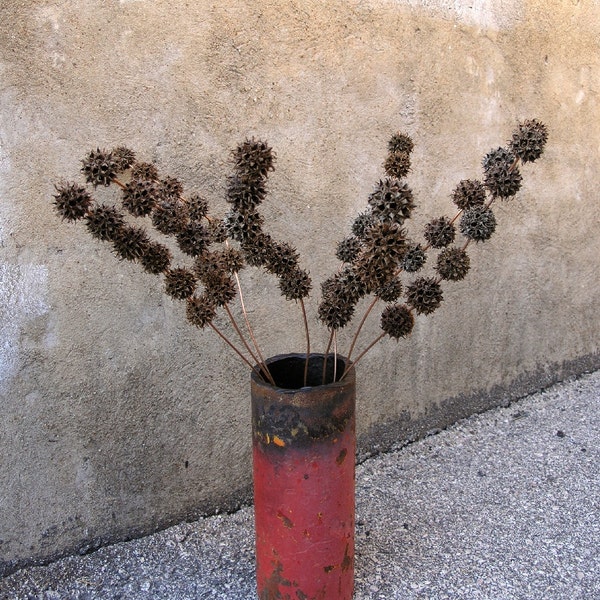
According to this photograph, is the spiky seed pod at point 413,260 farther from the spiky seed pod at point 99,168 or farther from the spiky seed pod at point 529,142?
the spiky seed pod at point 99,168

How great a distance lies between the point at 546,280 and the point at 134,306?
2.40 metres

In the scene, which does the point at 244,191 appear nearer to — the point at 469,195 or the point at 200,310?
the point at 200,310

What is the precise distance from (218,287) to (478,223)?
2.45 feet

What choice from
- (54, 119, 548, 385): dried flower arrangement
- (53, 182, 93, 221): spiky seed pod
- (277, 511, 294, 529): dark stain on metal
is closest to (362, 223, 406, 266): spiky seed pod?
(54, 119, 548, 385): dried flower arrangement

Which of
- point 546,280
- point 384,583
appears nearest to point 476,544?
point 384,583

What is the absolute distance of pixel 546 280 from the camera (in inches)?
146

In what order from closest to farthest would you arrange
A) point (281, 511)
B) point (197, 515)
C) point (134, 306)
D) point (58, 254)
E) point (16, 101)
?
point (281, 511) < point (16, 101) < point (58, 254) < point (134, 306) < point (197, 515)

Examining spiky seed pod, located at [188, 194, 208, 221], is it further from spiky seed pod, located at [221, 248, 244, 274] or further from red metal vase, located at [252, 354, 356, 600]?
red metal vase, located at [252, 354, 356, 600]

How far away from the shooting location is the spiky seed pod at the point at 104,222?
65.6 inches

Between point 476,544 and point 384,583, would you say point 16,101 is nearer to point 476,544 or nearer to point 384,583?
point 384,583

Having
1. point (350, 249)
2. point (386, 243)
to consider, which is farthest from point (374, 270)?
point (350, 249)

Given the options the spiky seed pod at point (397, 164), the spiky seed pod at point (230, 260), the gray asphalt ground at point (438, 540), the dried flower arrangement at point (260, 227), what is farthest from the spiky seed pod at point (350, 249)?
the gray asphalt ground at point (438, 540)

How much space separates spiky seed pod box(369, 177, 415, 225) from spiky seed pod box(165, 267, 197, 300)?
1.90 ft

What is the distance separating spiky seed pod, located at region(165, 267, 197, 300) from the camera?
6.07ft
